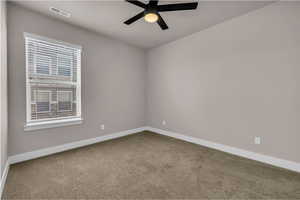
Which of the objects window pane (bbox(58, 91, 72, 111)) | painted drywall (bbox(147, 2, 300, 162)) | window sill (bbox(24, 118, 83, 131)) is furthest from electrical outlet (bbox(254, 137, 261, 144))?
window pane (bbox(58, 91, 72, 111))

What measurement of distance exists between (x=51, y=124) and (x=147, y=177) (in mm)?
2136

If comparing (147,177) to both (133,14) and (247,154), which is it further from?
(133,14)

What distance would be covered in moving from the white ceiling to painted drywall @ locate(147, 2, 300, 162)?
11.4 inches

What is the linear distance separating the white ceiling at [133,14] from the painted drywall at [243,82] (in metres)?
0.29

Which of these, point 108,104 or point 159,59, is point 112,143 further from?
point 159,59

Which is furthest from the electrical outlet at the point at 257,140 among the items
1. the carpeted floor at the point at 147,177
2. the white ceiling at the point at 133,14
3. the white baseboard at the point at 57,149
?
the white baseboard at the point at 57,149

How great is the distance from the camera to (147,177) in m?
1.96

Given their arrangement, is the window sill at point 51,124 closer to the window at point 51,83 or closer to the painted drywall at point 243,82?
the window at point 51,83

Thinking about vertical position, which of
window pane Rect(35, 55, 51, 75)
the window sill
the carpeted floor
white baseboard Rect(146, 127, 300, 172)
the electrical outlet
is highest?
window pane Rect(35, 55, 51, 75)

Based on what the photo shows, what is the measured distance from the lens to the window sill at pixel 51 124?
242 centimetres

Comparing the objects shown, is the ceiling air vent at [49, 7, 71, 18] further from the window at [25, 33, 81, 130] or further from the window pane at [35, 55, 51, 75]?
the window pane at [35, 55, 51, 75]

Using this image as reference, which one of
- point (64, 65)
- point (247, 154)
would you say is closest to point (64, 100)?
point (64, 65)

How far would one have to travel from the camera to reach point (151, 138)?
12.3 ft

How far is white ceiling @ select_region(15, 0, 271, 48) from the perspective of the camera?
226cm
